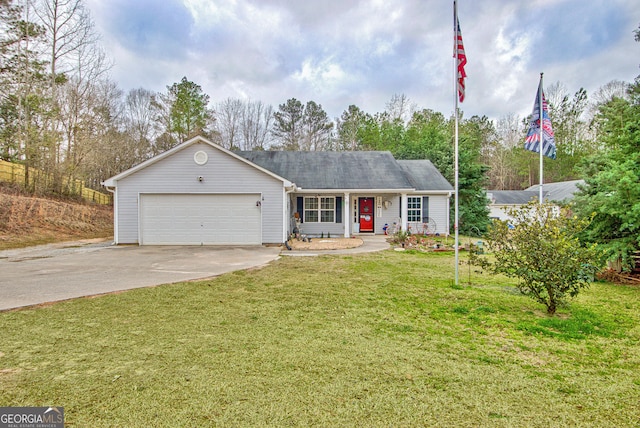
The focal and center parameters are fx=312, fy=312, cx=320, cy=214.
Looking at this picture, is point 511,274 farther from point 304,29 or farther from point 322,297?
point 304,29

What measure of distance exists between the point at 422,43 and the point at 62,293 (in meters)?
18.3

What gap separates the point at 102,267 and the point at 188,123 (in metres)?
23.4

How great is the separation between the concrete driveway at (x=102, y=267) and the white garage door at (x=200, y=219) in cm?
75

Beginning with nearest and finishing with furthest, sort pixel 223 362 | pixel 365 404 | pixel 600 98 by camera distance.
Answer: pixel 365 404
pixel 223 362
pixel 600 98

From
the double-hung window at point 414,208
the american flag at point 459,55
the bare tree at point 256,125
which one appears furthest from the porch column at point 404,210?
the bare tree at point 256,125

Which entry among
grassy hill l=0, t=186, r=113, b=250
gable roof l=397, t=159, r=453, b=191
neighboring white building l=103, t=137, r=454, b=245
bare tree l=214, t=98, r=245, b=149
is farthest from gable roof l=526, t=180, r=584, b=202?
grassy hill l=0, t=186, r=113, b=250

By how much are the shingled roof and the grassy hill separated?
9.78 m

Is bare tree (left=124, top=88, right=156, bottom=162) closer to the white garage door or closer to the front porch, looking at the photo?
the white garage door

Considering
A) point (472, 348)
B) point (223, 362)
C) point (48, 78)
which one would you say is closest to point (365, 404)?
point (223, 362)

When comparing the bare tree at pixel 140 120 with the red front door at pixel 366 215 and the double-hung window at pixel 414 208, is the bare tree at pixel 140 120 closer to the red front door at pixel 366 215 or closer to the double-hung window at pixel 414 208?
the red front door at pixel 366 215

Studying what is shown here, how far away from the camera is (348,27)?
54.0 ft

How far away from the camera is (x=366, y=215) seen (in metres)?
16.3

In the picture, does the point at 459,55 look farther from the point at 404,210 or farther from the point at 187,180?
the point at 187,180

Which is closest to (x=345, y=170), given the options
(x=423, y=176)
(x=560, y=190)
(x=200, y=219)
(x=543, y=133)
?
(x=423, y=176)
